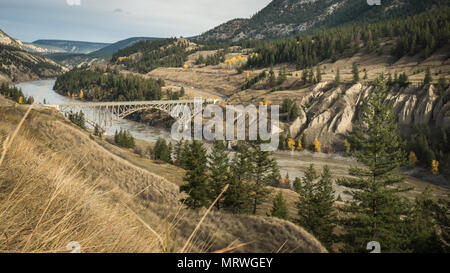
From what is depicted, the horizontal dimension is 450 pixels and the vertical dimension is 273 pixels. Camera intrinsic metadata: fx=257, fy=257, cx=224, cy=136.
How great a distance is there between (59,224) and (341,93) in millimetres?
78752

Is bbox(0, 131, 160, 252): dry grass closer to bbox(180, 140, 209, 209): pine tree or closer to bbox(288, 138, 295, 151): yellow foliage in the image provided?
bbox(180, 140, 209, 209): pine tree

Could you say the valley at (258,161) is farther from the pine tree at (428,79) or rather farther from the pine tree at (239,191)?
the pine tree at (428,79)

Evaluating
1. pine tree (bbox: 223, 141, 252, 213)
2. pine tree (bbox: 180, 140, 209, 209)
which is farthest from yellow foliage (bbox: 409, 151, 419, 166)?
pine tree (bbox: 180, 140, 209, 209)

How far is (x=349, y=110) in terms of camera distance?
6838cm

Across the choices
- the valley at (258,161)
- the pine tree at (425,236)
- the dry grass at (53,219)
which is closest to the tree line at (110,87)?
the valley at (258,161)

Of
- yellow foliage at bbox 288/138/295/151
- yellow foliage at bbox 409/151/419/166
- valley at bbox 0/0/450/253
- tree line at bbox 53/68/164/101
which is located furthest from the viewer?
tree line at bbox 53/68/164/101

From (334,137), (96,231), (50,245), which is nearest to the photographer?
(50,245)

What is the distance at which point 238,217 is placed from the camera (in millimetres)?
17703

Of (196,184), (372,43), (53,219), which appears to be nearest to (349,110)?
(372,43)

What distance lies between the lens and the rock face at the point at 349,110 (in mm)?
55406

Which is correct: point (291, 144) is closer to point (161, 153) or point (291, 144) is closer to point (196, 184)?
point (161, 153)

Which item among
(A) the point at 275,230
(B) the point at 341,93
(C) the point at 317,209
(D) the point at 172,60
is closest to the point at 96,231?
(A) the point at 275,230

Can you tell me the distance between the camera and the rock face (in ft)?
182
